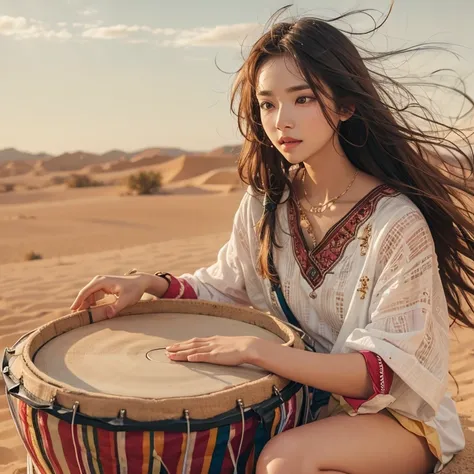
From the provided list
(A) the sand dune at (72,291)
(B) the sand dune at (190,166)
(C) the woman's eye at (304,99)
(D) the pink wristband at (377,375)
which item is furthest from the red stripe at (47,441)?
(B) the sand dune at (190,166)

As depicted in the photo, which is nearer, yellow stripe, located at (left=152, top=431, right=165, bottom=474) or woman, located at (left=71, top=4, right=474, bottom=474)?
yellow stripe, located at (left=152, top=431, right=165, bottom=474)

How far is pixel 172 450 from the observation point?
1540 millimetres

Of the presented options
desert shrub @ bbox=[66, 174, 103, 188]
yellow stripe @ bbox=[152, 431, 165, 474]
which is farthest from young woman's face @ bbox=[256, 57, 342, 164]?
desert shrub @ bbox=[66, 174, 103, 188]

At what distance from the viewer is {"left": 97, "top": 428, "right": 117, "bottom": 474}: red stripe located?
1.51 metres

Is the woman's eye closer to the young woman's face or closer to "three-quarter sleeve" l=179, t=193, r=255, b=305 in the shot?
the young woman's face

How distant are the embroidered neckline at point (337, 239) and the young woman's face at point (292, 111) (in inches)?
8.9

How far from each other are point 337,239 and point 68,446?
101cm

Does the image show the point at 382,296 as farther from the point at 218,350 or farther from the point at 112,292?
the point at 112,292

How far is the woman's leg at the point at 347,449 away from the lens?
5.50 feet

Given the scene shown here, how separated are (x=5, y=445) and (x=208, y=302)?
1.09 meters

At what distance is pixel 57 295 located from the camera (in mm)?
5125

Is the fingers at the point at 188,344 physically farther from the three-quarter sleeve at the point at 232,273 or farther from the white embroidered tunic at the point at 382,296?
the three-quarter sleeve at the point at 232,273

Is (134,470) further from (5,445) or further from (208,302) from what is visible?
(5,445)

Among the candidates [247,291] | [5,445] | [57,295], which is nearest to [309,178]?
[247,291]
